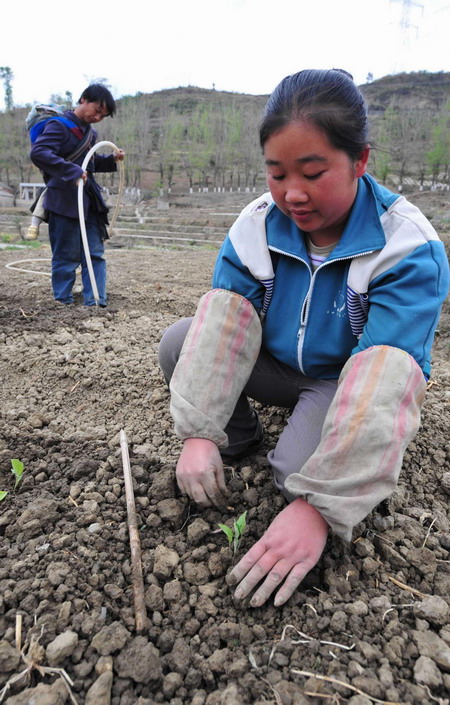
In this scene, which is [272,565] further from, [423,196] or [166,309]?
[423,196]

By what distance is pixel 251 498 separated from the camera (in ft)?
4.59

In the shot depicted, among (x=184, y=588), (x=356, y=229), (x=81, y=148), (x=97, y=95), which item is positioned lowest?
(x=184, y=588)

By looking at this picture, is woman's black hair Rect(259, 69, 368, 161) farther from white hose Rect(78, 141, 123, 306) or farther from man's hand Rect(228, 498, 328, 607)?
white hose Rect(78, 141, 123, 306)

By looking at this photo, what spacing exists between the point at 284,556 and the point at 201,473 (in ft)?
0.99

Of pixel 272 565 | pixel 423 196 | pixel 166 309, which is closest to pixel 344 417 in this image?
pixel 272 565

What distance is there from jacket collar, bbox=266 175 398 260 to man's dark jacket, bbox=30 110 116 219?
2.45 m

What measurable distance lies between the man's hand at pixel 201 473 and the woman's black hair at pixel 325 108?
31.1 inches

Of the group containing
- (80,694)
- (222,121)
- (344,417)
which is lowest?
(80,694)

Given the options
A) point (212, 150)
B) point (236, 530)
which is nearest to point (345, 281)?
point (236, 530)

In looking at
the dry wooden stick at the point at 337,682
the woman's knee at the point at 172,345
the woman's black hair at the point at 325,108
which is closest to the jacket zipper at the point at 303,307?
the woman's black hair at the point at 325,108

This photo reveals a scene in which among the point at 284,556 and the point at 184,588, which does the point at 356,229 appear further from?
the point at 184,588

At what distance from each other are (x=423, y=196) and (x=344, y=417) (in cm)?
2190

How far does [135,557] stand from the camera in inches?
46.4

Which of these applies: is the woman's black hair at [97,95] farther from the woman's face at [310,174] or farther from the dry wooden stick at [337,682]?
the dry wooden stick at [337,682]
